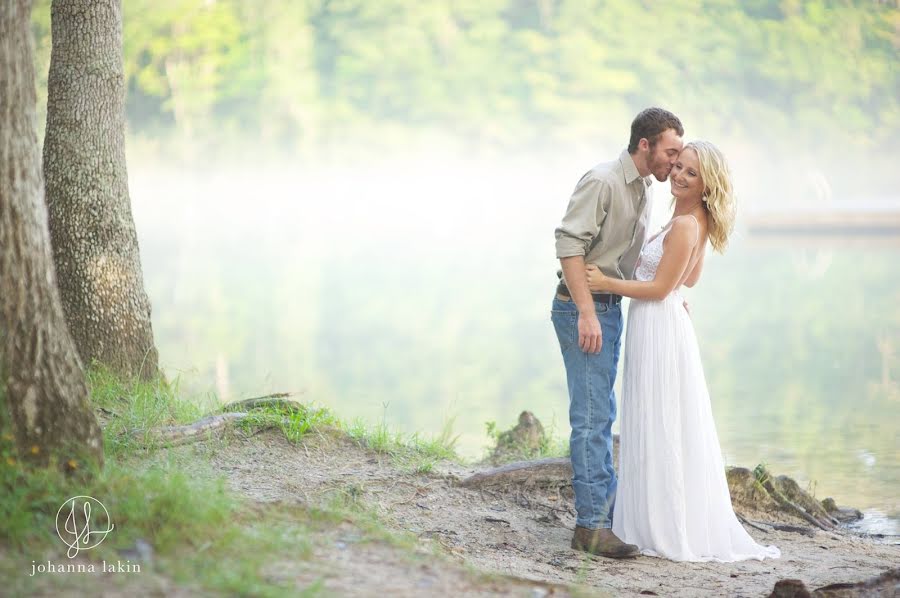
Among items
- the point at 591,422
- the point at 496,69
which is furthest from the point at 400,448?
the point at 496,69

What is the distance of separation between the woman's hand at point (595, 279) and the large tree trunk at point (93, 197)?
2.68 metres

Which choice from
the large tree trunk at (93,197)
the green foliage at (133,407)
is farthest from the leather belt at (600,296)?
the large tree trunk at (93,197)

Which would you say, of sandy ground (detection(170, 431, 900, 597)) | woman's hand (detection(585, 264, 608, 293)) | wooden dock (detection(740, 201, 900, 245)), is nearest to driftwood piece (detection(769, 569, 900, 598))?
sandy ground (detection(170, 431, 900, 597))

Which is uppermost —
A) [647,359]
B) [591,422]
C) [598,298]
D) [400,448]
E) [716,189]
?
[716,189]

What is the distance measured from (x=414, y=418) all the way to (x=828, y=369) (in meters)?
7.00

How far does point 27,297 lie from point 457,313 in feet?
76.2

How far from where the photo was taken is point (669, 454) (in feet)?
14.2

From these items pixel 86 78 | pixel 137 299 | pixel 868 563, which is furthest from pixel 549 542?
pixel 86 78

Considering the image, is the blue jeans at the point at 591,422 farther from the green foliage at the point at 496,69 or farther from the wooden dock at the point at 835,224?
the green foliage at the point at 496,69

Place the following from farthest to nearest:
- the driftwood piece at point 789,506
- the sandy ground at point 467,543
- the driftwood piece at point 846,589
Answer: the driftwood piece at point 789,506
the driftwood piece at point 846,589
the sandy ground at point 467,543

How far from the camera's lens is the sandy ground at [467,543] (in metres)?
3.28

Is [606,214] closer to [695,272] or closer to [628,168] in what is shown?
[628,168]

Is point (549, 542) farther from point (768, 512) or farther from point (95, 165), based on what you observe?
point (95, 165)

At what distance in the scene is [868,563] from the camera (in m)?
4.46
